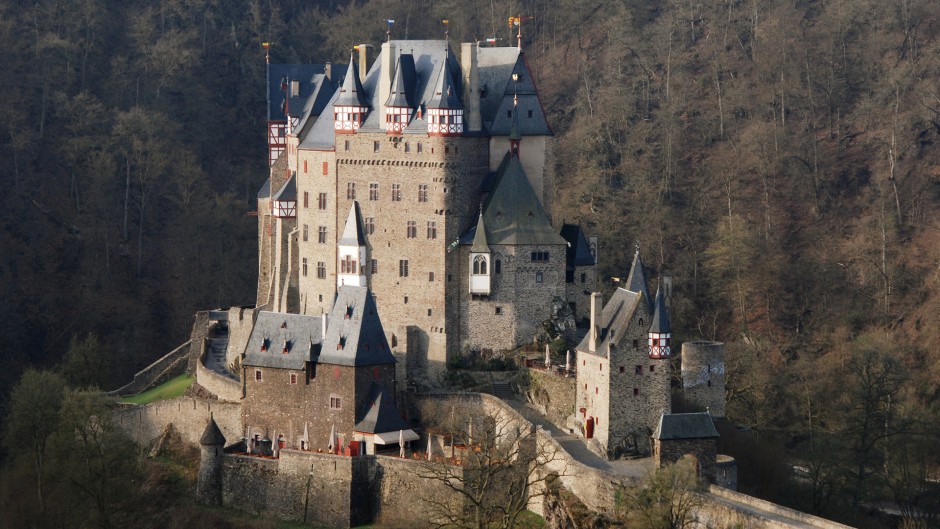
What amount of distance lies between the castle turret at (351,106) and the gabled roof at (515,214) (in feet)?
18.2

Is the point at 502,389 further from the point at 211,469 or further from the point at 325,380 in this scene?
the point at 211,469

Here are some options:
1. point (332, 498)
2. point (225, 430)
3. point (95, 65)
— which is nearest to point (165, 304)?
point (95, 65)

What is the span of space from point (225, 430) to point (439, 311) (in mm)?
8389

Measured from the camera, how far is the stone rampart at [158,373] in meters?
85.3

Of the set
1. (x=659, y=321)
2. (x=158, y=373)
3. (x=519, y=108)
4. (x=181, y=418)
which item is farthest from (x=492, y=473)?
(x=158, y=373)

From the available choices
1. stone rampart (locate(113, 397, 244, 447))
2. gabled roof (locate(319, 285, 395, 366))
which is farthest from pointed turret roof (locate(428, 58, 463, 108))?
stone rampart (locate(113, 397, 244, 447))

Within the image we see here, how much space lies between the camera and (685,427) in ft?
222

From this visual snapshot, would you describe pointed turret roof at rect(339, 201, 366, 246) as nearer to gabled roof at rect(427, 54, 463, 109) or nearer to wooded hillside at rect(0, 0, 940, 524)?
gabled roof at rect(427, 54, 463, 109)

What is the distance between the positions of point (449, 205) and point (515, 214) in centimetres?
230

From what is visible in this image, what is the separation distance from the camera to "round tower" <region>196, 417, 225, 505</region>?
73.9 m

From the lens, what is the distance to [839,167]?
320 feet

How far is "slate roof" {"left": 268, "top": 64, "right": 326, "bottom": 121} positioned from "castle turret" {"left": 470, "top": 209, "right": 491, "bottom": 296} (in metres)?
12.3

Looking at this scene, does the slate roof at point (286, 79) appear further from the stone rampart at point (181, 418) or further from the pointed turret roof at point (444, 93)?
the stone rampart at point (181, 418)

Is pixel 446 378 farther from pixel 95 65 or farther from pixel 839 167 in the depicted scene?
pixel 95 65
